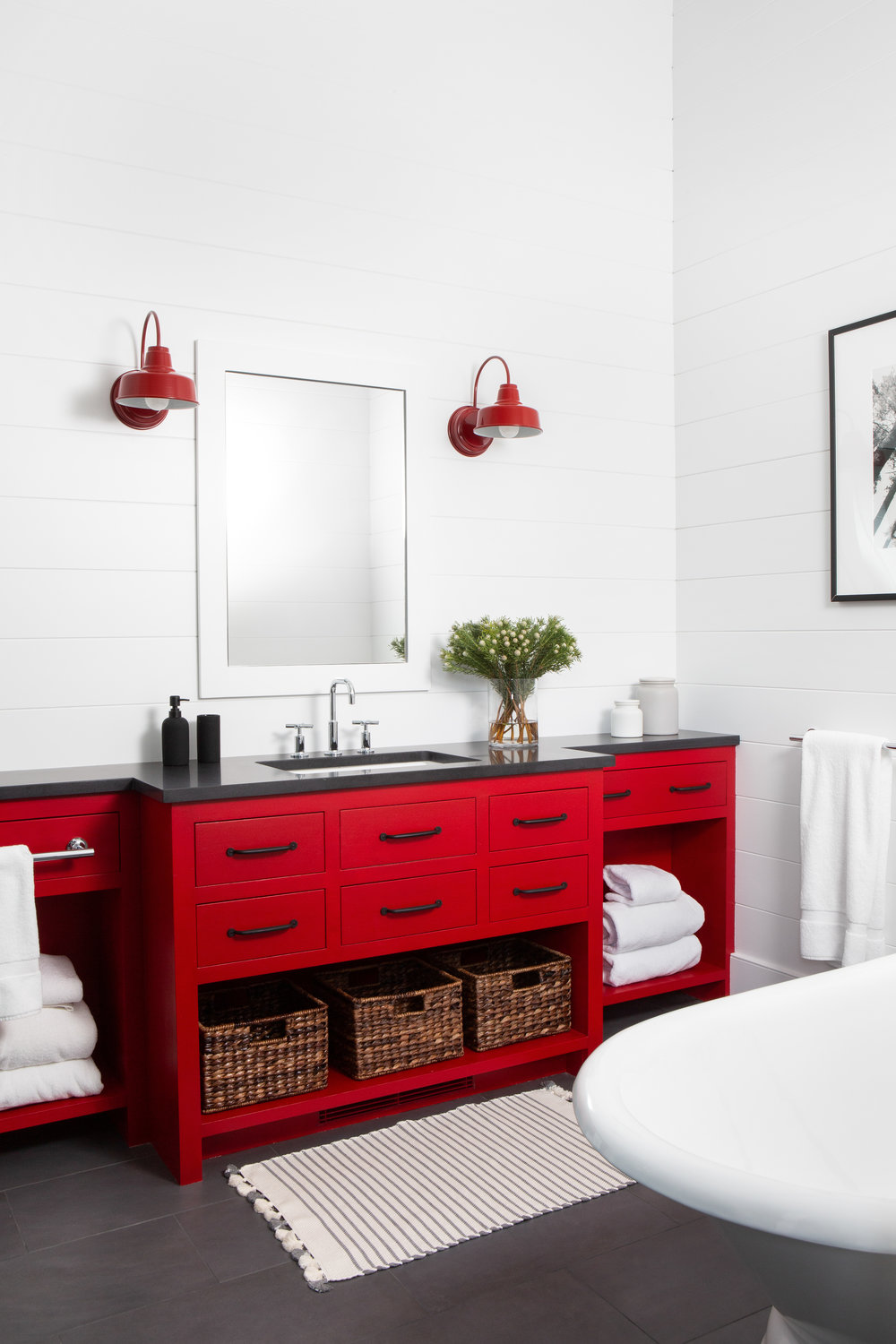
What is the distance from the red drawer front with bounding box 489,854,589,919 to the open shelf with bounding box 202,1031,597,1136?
14.1 inches

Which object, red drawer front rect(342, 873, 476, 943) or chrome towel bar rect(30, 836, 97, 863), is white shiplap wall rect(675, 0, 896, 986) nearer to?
red drawer front rect(342, 873, 476, 943)

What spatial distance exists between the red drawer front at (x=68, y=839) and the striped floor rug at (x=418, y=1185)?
0.76 metres

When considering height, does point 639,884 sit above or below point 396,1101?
above

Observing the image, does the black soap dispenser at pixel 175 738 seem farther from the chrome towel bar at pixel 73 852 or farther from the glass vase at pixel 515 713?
the glass vase at pixel 515 713

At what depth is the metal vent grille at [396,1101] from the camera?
2.61m

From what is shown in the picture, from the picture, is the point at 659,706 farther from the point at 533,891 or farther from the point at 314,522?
the point at 314,522

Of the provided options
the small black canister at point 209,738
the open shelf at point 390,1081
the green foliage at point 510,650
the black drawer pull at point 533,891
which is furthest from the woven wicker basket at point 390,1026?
the green foliage at point 510,650

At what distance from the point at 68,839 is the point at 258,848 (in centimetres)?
43

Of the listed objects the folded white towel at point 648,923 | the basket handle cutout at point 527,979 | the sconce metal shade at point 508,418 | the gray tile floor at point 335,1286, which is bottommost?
the gray tile floor at point 335,1286

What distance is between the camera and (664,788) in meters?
3.24

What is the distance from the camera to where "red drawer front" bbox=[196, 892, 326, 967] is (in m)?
2.35

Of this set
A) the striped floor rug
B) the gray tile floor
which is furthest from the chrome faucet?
the gray tile floor

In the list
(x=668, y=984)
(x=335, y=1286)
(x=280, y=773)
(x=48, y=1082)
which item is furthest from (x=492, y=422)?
(x=335, y=1286)

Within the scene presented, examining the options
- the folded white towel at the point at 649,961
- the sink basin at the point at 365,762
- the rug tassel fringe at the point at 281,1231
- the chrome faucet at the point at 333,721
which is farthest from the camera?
the folded white towel at the point at 649,961
